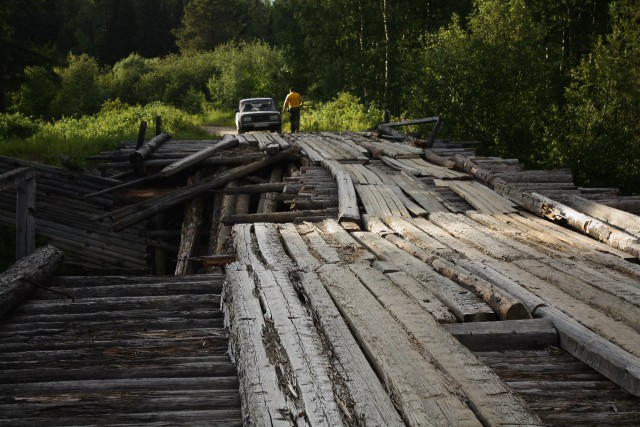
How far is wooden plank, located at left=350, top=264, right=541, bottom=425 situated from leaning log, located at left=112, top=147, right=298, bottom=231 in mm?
8345

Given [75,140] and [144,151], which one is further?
[75,140]

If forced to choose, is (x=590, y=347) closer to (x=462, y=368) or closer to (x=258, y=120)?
(x=462, y=368)

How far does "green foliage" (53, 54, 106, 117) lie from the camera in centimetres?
3644

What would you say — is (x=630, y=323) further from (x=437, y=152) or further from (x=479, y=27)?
(x=479, y=27)

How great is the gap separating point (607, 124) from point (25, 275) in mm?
18320

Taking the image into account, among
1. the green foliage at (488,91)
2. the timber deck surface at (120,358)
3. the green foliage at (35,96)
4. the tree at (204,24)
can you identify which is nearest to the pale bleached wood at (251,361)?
the timber deck surface at (120,358)

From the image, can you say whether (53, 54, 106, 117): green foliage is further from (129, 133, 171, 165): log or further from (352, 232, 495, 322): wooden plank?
(352, 232, 495, 322): wooden plank

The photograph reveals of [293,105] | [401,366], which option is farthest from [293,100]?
[401,366]

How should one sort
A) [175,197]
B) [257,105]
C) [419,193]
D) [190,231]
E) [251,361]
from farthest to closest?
[257,105] < [175,197] < [190,231] < [419,193] < [251,361]

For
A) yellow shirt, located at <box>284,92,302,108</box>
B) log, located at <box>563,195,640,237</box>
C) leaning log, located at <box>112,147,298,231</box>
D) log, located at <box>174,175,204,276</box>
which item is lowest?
log, located at <box>174,175,204,276</box>

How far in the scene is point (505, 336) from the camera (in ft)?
13.2

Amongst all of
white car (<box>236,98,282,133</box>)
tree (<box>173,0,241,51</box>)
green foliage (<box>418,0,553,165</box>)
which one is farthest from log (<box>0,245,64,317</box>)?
tree (<box>173,0,241,51</box>)

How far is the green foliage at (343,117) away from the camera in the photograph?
84.9 feet

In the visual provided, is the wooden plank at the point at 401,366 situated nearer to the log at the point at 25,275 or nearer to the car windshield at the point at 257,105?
the log at the point at 25,275
